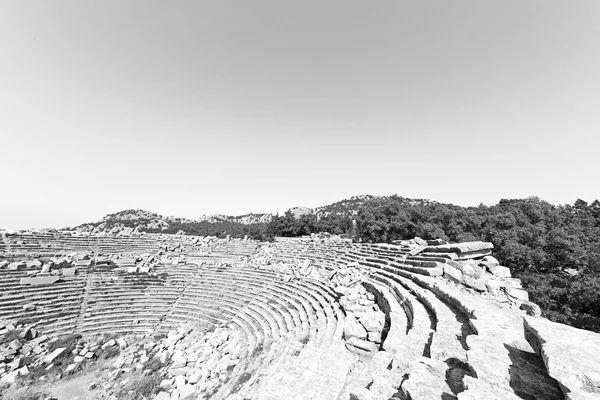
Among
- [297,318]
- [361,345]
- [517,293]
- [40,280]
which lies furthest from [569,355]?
[40,280]

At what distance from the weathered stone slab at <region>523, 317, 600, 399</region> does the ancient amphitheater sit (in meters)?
0.02

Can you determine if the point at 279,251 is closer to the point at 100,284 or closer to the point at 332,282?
the point at 332,282

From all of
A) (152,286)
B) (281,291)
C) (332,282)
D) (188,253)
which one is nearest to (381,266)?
(332,282)

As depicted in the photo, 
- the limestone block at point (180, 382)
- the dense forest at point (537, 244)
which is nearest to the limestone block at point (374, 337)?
the limestone block at point (180, 382)

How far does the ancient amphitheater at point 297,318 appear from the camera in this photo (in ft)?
11.9

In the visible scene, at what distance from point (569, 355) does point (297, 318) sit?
31.9 feet

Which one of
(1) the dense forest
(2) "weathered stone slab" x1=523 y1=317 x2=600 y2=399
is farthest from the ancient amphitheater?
(1) the dense forest

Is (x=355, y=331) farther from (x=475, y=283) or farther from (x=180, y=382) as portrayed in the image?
(x=180, y=382)

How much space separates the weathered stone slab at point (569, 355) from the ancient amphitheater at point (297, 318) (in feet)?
0.07

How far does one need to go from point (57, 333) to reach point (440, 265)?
24.9 m

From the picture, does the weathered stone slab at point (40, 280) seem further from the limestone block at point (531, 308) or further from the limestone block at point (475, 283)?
the limestone block at point (531, 308)

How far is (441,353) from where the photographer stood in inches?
176

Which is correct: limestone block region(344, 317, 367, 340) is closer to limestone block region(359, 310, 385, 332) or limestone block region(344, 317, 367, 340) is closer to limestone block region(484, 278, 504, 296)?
limestone block region(359, 310, 385, 332)

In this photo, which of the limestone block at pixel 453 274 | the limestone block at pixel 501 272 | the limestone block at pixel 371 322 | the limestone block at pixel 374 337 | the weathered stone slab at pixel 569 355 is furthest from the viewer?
the limestone block at pixel 501 272
